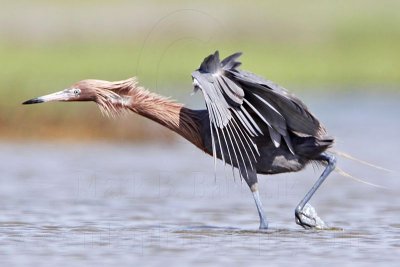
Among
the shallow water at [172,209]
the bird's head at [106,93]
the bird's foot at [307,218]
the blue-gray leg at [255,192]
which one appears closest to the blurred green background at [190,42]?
the shallow water at [172,209]

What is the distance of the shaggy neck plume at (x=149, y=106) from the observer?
10.8 meters

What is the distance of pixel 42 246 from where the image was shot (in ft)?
31.8

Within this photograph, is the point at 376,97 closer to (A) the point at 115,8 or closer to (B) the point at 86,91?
(B) the point at 86,91

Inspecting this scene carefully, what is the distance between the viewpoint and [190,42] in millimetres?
36500

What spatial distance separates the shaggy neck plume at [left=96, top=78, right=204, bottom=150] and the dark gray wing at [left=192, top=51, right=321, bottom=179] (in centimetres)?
25

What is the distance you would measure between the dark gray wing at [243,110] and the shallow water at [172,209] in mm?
764

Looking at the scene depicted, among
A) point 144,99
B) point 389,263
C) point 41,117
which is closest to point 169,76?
point 41,117

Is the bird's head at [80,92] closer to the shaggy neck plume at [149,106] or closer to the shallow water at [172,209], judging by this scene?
the shaggy neck plume at [149,106]

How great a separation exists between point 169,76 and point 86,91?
18676 mm

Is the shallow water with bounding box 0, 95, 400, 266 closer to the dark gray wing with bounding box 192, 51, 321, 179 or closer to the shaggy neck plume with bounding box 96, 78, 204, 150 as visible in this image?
the dark gray wing with bounding box 192, 51, 321, 179

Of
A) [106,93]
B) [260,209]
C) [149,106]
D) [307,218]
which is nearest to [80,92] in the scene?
[106,93]

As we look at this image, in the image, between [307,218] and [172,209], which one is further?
[172,209]

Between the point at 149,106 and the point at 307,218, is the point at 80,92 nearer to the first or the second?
the point at 149,106

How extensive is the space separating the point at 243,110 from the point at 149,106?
37.7 inches
